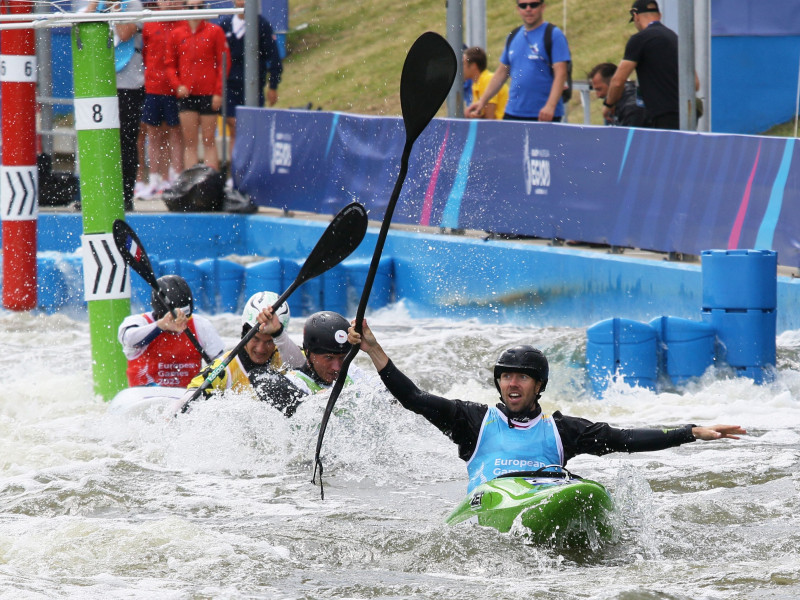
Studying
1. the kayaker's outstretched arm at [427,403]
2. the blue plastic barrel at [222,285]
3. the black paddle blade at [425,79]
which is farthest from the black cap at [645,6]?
the kayaker's outstretched arm at [427,403]

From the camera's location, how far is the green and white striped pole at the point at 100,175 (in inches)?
348

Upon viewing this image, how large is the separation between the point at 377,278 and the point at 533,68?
105 inches

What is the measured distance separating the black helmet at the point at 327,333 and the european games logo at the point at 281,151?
7.73m

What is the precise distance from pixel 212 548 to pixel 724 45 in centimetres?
1115

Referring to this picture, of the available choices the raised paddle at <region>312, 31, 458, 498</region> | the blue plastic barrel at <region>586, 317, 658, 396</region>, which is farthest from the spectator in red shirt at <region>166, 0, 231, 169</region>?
the raised paddle at <region>312, 31, 458, 498</region>

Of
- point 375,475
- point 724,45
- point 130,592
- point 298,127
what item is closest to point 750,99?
point 724,45

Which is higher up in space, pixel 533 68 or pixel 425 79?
pixel 533 68

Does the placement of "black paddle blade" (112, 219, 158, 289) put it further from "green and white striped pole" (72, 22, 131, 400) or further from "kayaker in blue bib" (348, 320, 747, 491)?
"kayaker in blue bib" (348, 320, 747, 491)

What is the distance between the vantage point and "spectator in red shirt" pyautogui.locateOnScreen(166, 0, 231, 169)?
14.1 meters

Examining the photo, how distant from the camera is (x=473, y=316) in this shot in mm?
12211

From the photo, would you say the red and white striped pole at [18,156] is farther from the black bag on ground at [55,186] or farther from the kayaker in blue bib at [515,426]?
the kayaker in blue bib at [515,426]

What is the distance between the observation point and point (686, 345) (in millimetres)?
8938

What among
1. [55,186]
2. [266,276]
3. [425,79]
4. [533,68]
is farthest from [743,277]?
[55,186]

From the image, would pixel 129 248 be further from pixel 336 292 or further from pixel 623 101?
pixel 623 101
